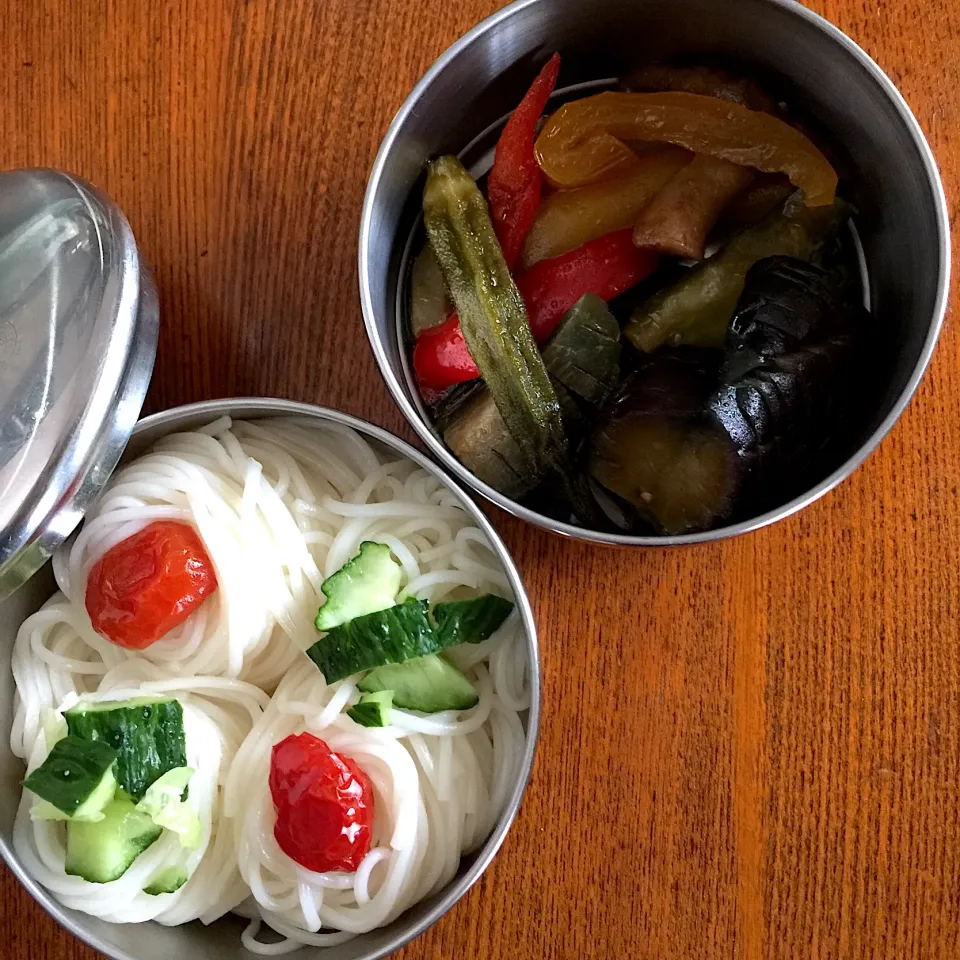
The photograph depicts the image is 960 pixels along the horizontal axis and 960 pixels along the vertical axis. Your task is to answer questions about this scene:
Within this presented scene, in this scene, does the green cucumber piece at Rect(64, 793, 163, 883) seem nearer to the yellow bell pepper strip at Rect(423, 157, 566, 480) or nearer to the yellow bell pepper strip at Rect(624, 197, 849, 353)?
the yellow bell pepper strip at Rect(423, 157, 566, 480)

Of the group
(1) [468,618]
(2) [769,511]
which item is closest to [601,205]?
(2) [769,511]

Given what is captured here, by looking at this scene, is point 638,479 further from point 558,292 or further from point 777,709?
point 777,709

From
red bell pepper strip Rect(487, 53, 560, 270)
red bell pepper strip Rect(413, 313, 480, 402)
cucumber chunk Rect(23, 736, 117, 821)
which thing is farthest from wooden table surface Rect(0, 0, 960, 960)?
cucumber chunk Rect(23, 736, 117, 821)

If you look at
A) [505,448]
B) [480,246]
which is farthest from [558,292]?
[505,448]

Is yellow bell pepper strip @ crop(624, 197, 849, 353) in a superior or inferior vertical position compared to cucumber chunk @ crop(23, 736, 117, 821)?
superior

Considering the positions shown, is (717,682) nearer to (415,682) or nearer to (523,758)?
(523,758)
